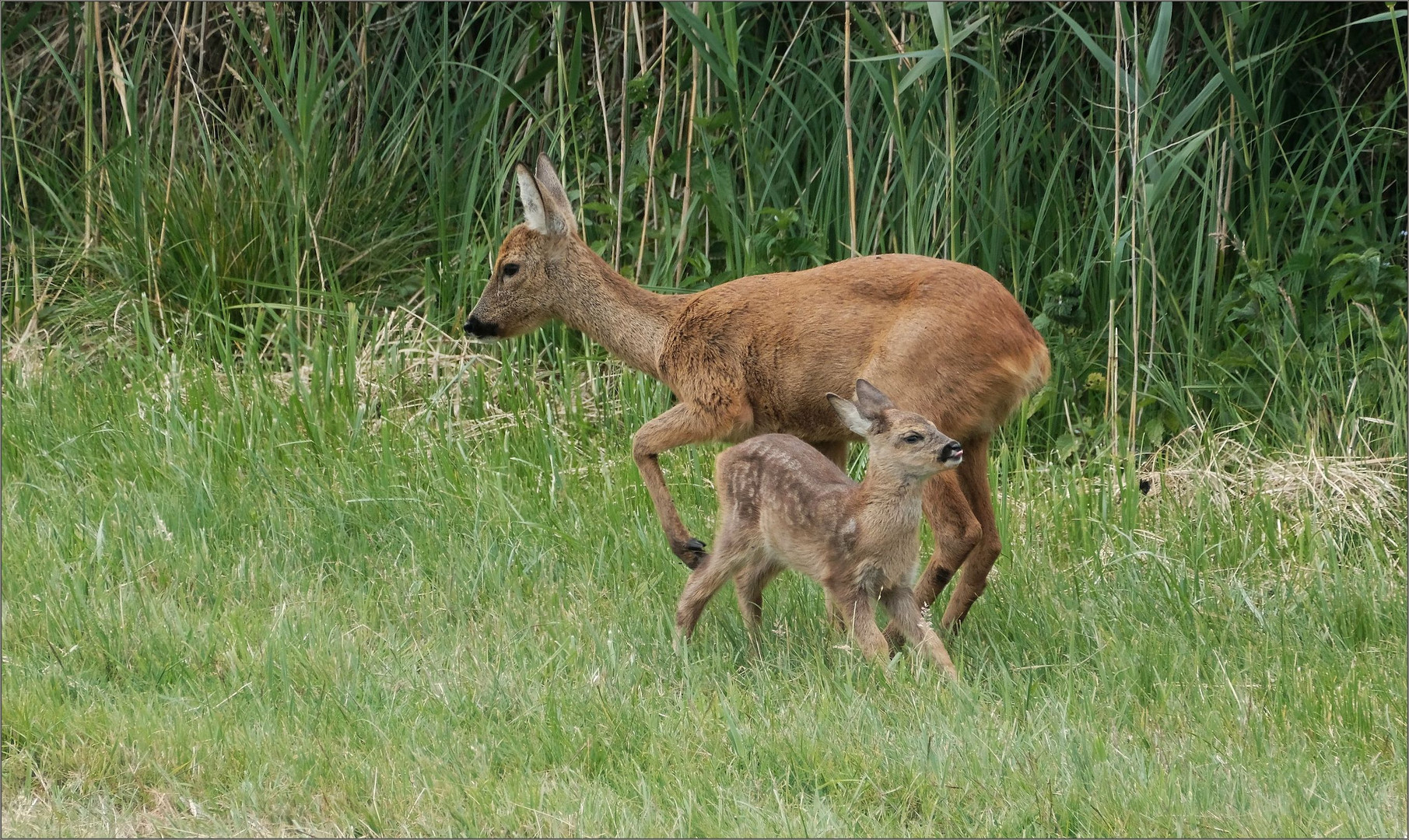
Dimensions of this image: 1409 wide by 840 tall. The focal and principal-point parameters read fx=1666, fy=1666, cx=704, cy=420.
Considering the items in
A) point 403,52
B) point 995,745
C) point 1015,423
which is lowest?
point 1015,423

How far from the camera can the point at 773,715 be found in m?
4.45

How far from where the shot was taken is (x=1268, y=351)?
24.0 ft

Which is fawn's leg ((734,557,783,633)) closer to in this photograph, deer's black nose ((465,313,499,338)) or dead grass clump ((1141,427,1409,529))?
deer's black nose ((465,313,499,338))

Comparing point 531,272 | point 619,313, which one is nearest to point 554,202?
point 531,272

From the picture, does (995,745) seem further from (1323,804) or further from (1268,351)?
(1268,351)

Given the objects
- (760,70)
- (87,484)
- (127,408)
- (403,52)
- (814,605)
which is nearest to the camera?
(814,605)

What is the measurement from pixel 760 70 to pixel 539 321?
7.34 ft

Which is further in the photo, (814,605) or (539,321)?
(539,321)

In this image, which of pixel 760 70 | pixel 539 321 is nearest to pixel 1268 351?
pixel 760 70

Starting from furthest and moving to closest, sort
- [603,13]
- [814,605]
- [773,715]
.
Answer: [603,13]
[814,605]
[773,715]

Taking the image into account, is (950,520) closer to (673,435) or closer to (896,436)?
(896,436)

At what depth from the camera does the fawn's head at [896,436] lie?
4.71 meters

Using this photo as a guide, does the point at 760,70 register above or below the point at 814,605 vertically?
above

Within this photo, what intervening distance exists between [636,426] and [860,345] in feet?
6.71
